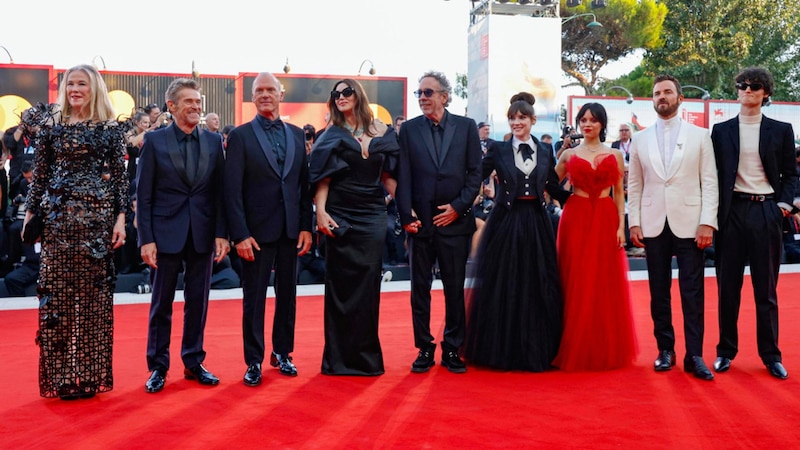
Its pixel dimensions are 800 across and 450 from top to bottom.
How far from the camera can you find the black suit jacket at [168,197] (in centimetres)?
468

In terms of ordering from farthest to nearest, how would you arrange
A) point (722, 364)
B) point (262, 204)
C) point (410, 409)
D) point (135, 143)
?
point (135, 143) < point (722, 364) < point (262, 204) < point (410, 409)

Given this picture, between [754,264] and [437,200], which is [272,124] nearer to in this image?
[437,200]

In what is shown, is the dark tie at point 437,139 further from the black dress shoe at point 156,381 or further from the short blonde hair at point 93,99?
the black dress shoe at point 156,381

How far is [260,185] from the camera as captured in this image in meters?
4.90

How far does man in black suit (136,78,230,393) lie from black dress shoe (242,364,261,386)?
0.17 metres

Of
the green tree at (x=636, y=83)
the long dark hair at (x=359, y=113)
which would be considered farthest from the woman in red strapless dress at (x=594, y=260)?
the green tree at (x=636, y=83)

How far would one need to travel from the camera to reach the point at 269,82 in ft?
16.1

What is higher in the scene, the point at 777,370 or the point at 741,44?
the point at 741,44

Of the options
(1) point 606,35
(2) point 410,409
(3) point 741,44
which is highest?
(1) point 606,35

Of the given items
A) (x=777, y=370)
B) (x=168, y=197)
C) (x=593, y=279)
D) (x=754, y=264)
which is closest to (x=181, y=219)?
(x=168, y=197)

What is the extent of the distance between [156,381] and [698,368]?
318 cm

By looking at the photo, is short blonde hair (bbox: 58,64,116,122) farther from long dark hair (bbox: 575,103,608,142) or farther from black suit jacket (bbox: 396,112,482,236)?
long dark hair (bbox: 575,103,608,142)

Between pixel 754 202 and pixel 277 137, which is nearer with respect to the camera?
pixel 277 137

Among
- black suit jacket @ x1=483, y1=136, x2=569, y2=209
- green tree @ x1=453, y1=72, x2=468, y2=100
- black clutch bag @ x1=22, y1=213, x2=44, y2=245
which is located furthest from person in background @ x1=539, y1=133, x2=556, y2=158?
green tree @ x1=453, y1=72, x2=468, y2=100
